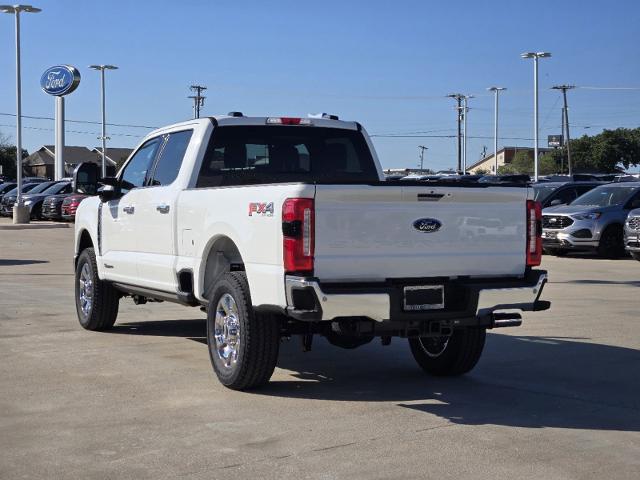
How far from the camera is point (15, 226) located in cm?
3638

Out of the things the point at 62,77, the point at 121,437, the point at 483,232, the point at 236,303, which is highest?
the point at 62,77

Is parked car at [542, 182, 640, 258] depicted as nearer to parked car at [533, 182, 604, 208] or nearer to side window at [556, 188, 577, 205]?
parked car at [533, 182, 604, 208]

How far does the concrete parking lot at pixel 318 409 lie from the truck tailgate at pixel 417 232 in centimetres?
98

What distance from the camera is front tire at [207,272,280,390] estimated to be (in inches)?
282

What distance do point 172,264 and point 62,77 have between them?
45.7 meters

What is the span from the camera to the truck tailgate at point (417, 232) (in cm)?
665

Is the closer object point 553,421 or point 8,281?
point 553,421

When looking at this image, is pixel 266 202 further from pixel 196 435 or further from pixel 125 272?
pixel 125 272

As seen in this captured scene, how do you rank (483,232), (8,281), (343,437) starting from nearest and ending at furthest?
(343,437)
(483,232)
(8,281)

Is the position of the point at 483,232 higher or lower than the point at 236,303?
higher

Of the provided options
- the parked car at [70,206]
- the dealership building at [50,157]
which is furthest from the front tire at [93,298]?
the dealership building at [50,157]

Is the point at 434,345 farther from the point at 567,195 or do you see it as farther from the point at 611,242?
the point at 567,195

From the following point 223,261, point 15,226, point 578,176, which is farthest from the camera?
point 578,176

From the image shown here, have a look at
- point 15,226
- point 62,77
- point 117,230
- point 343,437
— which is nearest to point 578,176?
point 15,226
